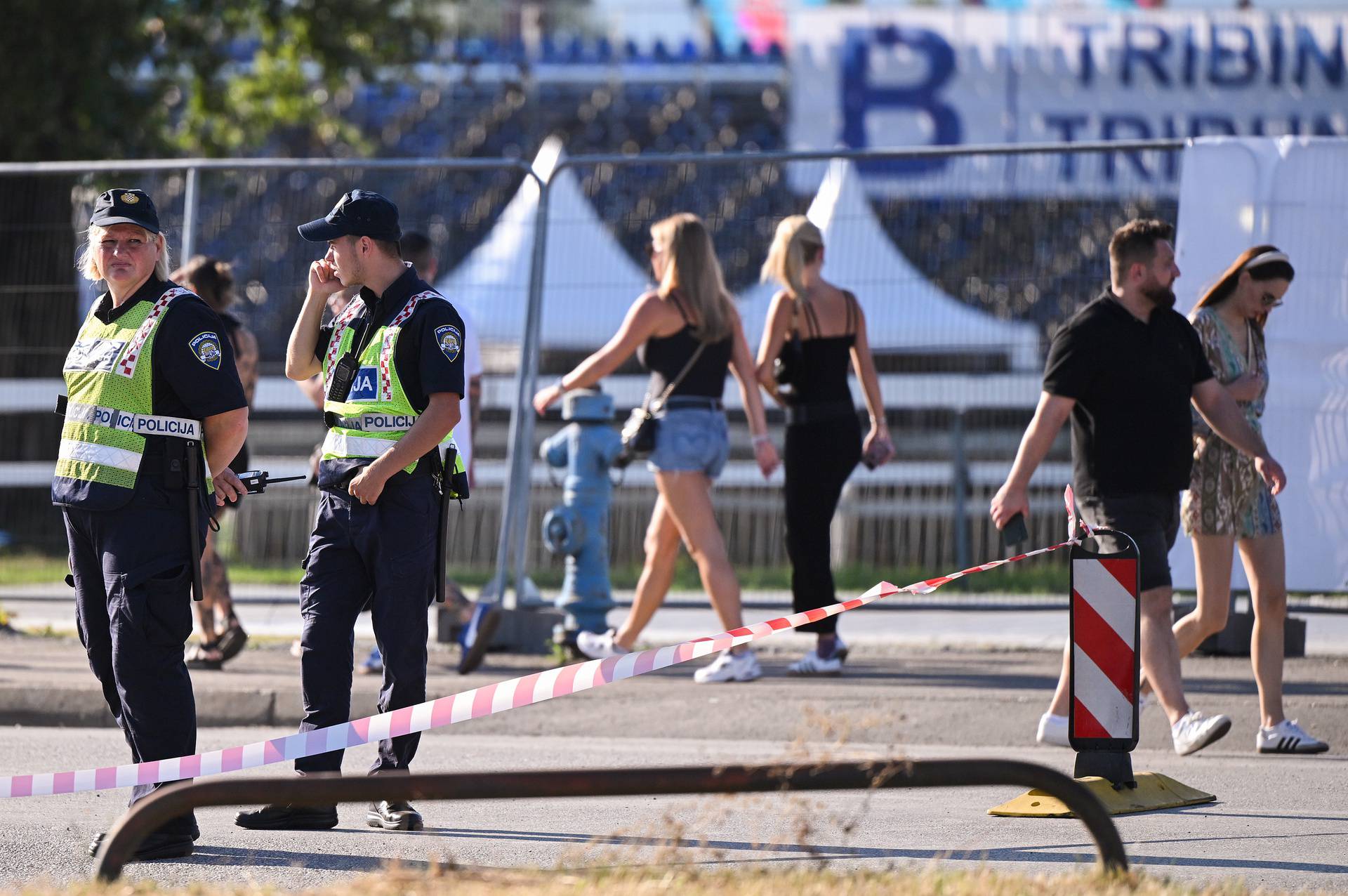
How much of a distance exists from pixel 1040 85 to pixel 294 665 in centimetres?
2009

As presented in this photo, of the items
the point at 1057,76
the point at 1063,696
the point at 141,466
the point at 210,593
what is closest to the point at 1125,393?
the point at 1063,696

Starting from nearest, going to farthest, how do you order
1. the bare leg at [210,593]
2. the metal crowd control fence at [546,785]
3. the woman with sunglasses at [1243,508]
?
1. the metal crowd control fence at [546,785]
2. the woman with sunglasses at [1243,508]
3. the bare leg at [210,593]

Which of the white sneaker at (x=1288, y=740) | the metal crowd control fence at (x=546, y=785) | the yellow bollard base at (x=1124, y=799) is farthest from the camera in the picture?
Result: the white sneaker at (x=1288, y=740)

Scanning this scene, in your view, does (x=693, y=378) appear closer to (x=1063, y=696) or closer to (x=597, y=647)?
(x=597, y=647)

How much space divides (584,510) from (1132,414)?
144 inches

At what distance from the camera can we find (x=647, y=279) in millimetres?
10688

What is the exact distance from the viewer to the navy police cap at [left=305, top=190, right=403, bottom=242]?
19.1 feet

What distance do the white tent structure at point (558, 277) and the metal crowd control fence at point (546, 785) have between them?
662cm

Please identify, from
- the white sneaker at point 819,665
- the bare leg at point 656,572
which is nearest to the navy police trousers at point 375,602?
the bare leg at point 656,572

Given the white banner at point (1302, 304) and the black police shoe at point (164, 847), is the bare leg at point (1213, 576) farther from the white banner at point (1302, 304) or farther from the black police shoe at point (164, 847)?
the black police shoe at point (164, 847)

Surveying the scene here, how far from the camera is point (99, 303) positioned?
572cm

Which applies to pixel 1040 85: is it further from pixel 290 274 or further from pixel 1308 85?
pixel 290 274

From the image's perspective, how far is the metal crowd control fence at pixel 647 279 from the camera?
32.6 feet

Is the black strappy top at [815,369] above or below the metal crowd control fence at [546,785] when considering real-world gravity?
above
